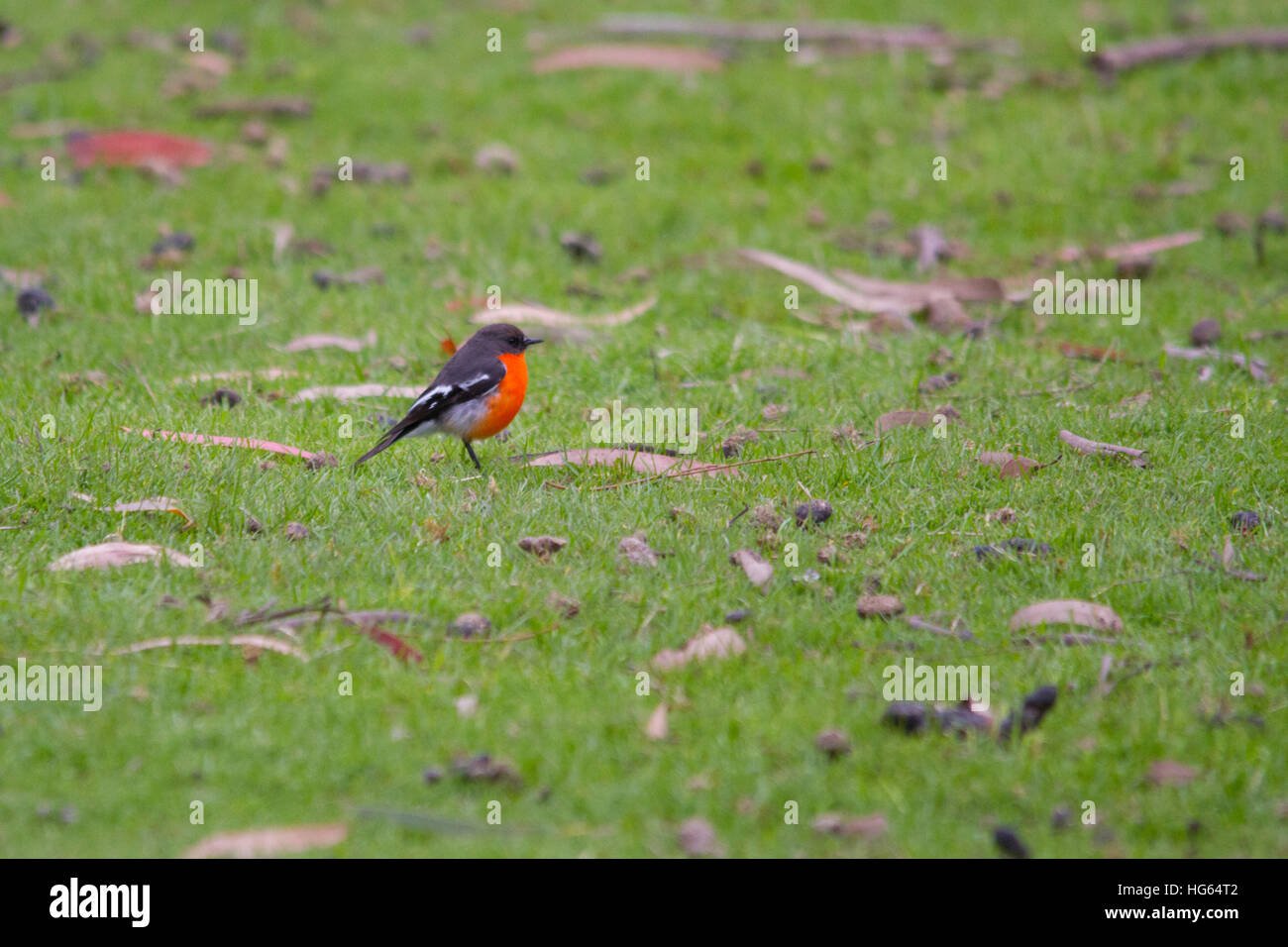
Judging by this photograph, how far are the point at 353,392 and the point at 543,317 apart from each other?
1.81 metres

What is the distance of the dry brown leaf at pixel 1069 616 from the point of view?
231 inches

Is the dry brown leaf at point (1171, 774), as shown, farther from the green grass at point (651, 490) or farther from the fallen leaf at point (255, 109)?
the fallen leaf at point (255, 109)

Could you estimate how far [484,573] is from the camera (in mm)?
6203

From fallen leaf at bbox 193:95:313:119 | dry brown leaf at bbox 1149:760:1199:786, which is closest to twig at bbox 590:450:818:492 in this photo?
dry brown leaf at bbox 1149:760:1199:786

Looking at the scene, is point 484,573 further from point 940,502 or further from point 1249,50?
point 1249,50

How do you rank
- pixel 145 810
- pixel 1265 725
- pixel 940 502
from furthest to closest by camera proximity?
pixel 940 502
pixel 1265 725
pixel 145 810

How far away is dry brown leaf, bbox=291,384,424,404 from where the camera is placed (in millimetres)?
8367

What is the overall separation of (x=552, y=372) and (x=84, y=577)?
3692 millimetres

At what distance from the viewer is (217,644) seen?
18.4 ft

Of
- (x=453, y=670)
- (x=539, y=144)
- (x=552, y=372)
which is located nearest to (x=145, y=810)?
(x=453, y=670)

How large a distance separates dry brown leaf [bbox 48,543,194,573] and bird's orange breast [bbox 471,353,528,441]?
197 centimetres

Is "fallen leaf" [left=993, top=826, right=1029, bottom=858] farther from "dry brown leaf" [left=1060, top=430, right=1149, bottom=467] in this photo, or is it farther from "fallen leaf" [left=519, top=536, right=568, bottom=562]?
"dry brown leaf" [left=1060, top=430, right=1149, bottom=467]

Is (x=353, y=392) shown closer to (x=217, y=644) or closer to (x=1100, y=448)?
(x=217, y=644)

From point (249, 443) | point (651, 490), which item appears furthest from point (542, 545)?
point (249, 443)
